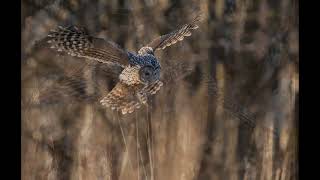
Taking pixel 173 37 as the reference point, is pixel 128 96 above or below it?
below

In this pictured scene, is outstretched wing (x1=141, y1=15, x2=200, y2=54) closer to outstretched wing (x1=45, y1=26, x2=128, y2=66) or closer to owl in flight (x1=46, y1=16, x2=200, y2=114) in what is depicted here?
owl in flight (x1=46, y1=16, x2=200, y2=114)

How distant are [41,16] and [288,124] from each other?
33.8 inches

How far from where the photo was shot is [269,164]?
171 centimetres

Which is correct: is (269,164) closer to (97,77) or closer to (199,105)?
(199,105)

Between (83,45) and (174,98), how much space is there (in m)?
0.32

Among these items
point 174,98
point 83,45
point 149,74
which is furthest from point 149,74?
point 83,45

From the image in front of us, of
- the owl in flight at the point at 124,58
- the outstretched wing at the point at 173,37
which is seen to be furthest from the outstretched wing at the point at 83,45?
the outstretched wing at the point at 173,37

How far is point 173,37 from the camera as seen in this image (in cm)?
164

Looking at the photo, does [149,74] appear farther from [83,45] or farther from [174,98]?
[83,45]

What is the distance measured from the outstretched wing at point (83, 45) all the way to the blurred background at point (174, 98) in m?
0.02

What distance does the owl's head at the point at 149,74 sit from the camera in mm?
1621

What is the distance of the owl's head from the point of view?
63.8 inches

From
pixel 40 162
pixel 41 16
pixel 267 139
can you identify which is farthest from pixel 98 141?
pixel 267 139

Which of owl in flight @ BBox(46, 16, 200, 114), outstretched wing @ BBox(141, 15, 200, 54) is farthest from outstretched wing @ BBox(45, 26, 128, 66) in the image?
outstretched wing @ BBox(141, 15, 200, 54)
